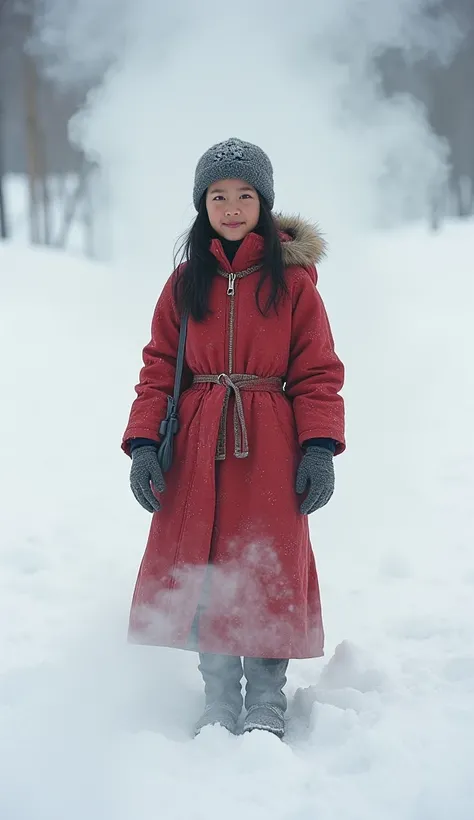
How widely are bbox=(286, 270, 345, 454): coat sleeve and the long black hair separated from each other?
71mm

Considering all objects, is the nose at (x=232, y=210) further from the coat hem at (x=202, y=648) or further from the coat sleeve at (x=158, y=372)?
the coat hem at (x=202, y=648)

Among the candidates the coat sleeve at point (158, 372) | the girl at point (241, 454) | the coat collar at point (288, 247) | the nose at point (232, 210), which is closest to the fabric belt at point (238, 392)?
the girl at point (241, 454)

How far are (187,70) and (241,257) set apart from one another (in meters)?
3.14

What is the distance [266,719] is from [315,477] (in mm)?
580

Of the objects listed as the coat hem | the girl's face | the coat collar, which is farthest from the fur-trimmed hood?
the coat hem

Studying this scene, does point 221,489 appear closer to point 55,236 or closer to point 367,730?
point 367,730

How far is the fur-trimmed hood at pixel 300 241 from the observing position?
1912mm

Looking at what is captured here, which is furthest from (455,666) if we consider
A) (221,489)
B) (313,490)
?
(221,489)

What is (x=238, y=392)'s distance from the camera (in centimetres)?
186

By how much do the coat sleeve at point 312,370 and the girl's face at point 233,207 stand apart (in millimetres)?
188

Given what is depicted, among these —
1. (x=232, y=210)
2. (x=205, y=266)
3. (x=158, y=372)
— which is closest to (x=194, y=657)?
(x=158, y=372)

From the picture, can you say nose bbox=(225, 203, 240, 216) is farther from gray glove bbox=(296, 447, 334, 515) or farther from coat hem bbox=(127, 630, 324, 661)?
coat hem bbox=(127, 630, 324, 661)

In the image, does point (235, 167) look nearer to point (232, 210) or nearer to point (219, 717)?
point (232, 210)

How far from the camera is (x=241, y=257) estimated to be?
188 cm
